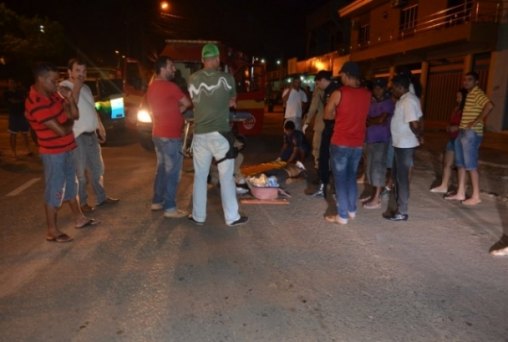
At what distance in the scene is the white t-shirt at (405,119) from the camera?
5.04 meters

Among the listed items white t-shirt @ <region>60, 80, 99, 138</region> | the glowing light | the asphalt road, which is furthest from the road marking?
the glowing light

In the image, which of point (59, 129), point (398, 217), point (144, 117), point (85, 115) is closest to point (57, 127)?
point (59, 129)

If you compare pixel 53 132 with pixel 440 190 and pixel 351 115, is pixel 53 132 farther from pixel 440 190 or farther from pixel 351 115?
pixel 440 190

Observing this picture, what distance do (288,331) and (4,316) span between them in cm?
207

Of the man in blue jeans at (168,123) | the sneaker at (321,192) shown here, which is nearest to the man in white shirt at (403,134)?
the sneaker at (321,192)

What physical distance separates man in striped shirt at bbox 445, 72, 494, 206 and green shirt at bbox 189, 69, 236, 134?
3315 millimetres

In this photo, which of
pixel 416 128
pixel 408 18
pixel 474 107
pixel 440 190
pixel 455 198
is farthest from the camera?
pixel 408 18

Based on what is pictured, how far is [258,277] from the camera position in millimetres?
3773

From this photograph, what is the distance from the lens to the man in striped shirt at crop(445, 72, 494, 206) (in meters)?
5.75

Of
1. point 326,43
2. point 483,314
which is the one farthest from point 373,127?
point 326,43

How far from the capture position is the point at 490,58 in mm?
16250

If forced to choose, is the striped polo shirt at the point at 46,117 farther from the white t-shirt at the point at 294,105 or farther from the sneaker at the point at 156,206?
the white t-shirt at the point at 294,105

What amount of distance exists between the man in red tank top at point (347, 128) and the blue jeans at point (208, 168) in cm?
126

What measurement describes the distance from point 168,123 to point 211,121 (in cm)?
71
